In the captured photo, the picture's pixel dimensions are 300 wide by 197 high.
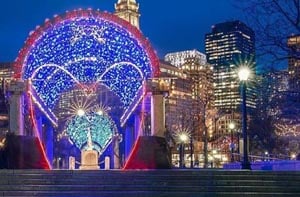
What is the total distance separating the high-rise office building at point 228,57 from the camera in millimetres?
27094

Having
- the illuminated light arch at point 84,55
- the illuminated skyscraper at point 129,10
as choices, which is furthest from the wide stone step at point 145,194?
the illuminated skyscraper at point 129,10

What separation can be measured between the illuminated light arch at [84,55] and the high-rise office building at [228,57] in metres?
5.10

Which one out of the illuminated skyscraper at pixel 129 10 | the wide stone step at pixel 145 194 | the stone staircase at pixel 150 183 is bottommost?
the wide stone step at pixel 145 194

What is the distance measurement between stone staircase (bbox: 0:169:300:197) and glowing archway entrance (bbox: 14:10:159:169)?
13.7 metres

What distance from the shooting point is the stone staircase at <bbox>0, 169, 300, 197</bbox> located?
18.8 m

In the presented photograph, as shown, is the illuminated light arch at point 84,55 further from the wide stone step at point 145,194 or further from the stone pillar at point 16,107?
the wide stone step at point 145,194

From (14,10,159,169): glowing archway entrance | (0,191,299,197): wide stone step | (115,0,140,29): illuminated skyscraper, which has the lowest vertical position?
(0,191,299,197): wide stone step

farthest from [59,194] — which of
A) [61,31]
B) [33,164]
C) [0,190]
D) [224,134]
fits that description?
[224,134]

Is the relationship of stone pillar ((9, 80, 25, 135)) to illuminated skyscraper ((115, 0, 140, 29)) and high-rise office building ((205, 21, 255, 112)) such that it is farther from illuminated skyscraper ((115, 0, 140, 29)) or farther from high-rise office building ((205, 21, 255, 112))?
illuminated skyscraper ((115, 0, 140, 29))

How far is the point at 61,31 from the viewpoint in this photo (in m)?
33.7

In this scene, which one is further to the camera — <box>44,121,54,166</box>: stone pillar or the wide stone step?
<box>44,121,54,166</box>: stone pillar

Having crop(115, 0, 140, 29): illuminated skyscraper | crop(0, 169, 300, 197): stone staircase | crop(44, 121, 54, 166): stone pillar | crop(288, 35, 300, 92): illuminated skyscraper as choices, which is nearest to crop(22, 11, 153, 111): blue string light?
crop(44, 121, 54, 166): stone pillar

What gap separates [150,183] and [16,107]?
1504cm

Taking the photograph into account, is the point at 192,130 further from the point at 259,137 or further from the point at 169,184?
the point at 169,184
